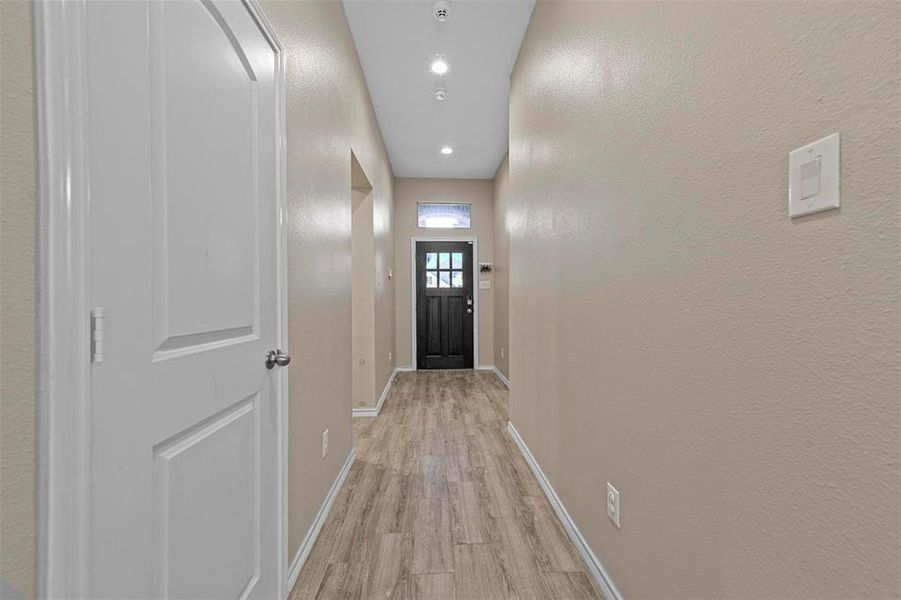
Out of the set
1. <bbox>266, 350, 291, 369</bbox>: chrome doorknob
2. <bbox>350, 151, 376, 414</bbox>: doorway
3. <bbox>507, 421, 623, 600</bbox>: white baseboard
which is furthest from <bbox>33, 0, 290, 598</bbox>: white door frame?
<bbox>350, 151, 376, 414</bbox>: doorway

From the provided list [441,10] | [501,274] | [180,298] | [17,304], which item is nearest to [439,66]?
[441,10]

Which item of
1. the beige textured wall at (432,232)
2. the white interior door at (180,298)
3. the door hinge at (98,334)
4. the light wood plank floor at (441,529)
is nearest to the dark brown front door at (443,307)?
the beige textured wall at (432,232)

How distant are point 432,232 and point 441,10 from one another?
11.5ft

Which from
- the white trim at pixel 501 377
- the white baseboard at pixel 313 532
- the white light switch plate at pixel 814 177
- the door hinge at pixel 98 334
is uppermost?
the white light switch plate at pixel 814 177

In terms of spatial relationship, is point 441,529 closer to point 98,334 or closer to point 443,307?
point 98,334

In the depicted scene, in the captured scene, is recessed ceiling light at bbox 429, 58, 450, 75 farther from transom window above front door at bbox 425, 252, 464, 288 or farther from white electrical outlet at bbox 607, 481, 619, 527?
transom window above front door at bbox 425, 252, 464, 288

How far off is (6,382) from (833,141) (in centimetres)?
124

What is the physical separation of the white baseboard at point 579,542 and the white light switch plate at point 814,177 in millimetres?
1317

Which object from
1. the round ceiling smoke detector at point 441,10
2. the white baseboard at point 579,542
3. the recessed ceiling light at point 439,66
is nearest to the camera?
the white baseboard at point 579,542

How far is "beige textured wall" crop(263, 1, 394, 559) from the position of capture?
1.50 meters

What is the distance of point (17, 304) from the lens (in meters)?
0.53

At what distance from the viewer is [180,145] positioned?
82 centimetres

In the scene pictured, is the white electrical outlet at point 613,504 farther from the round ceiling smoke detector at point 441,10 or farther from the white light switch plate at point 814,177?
the round ceiling smoke detector at point 441,10

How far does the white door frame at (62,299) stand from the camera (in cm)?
55
